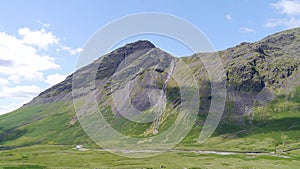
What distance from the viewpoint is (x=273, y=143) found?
19050cm

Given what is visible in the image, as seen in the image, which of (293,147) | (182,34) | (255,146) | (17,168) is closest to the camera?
(182,34)

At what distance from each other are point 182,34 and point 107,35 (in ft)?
34.9

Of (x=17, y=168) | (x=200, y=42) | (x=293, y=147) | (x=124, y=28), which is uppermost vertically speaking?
(x=124, y=28)

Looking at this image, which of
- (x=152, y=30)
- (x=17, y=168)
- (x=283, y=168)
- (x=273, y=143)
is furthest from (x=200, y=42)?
(x=273, y=143)

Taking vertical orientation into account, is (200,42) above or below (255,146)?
above

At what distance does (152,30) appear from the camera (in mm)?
46219

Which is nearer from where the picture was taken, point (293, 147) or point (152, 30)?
point (152, 30)

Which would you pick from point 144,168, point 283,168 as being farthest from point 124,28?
point 283,168

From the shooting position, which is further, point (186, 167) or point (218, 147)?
point (218, 147)

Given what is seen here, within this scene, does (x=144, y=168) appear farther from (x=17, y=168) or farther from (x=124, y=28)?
(x=124, y=28)

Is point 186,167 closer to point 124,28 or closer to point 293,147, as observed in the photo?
point 124,28

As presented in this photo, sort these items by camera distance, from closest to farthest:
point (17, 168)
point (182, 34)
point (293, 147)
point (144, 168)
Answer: point (182, 34) < point (144, 168) < point (17, 168) < point (293, 147)

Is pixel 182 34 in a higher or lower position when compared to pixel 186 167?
higher

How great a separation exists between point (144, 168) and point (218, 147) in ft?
336
